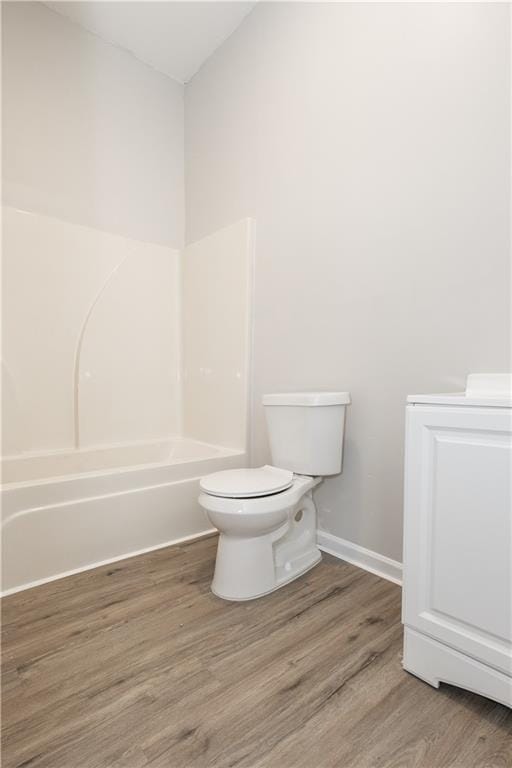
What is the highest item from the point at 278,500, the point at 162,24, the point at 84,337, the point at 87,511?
the point at 162,24

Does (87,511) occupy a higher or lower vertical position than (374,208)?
lower

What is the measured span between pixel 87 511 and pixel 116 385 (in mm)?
1001

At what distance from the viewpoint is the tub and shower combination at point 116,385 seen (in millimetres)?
1804

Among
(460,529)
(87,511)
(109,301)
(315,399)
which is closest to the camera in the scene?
(460,529)

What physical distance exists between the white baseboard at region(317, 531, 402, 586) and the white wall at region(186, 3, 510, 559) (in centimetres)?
4

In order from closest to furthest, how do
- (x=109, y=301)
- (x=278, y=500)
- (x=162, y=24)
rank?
(x=278, y=500), (x=162, y=24), (x=109, y=301)

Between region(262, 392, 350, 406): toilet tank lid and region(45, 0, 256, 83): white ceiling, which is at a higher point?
region(45, 0, 256, 83): white ceiling

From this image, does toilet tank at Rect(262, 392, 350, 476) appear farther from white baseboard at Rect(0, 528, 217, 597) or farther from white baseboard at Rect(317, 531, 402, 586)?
white baseboard at Rect(0, 528, 217, 597)

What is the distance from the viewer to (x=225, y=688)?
1.08 metres

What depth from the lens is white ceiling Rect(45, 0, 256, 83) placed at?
234 centimetres

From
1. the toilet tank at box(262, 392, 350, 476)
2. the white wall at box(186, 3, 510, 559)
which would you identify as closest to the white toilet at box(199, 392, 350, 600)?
the toilet tank at box(262, 392, 350, 476)

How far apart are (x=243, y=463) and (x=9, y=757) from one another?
1.59 m

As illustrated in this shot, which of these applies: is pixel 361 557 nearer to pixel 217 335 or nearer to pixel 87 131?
pixel 217 335

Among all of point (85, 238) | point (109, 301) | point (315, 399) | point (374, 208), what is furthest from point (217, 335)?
point (374, 208)
